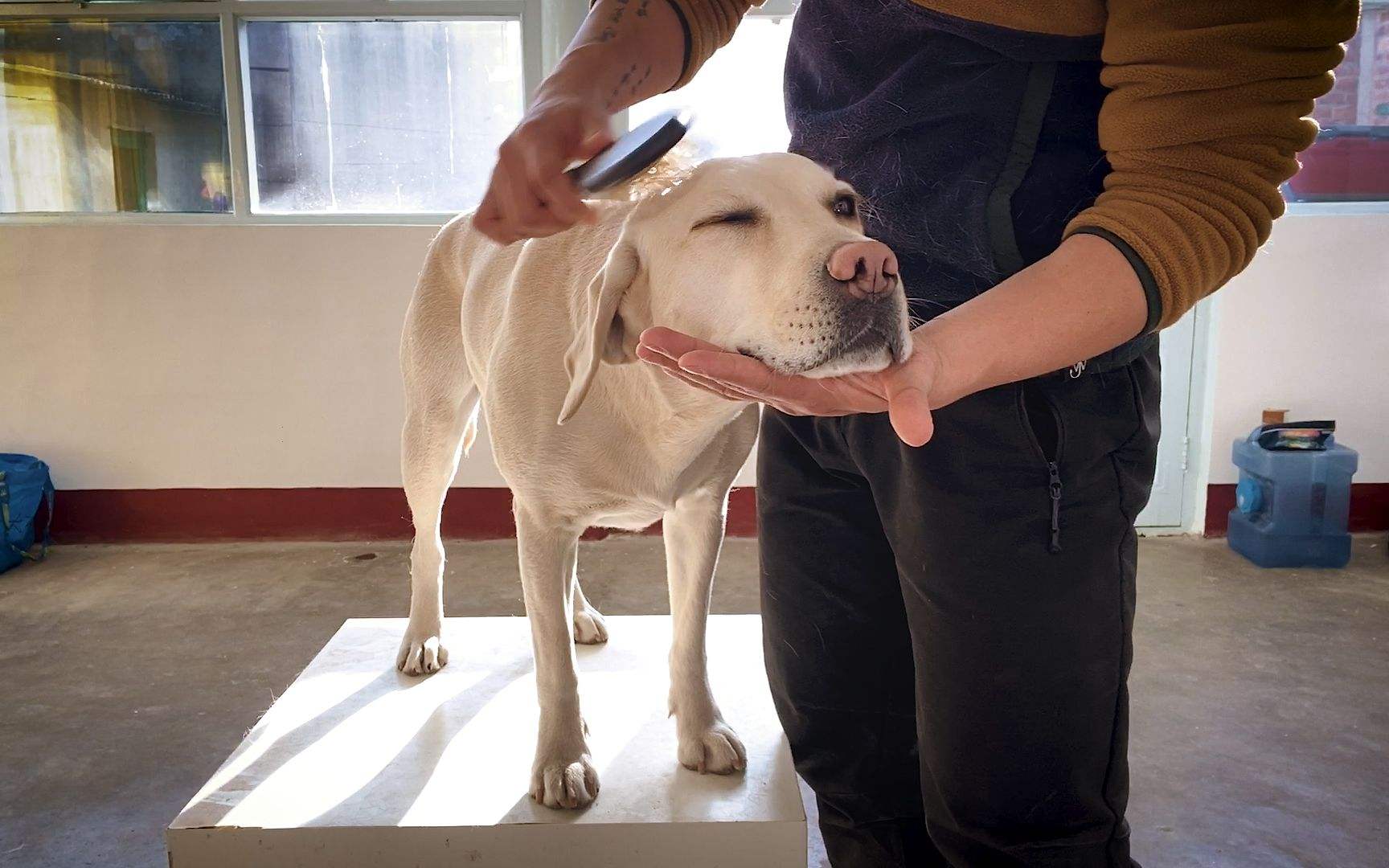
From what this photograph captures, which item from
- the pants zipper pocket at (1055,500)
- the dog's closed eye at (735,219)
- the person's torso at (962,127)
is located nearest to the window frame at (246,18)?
the person's torso at (962,127)

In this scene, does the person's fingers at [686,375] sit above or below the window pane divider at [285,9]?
below

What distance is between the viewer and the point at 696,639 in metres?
1.61

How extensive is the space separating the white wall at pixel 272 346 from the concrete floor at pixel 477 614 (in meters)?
0.48

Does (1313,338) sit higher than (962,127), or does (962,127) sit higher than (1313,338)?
(962,127)

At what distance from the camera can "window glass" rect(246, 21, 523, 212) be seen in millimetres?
4426

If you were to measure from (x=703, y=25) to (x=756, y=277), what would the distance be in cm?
57

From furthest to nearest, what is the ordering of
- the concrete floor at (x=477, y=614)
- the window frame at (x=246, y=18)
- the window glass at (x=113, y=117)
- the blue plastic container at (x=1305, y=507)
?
the window glass at (x=113, y=117), the window frame at (x=246, y=18), the blue plastic container at (x=1305, y=507), the concrete floor at (x=477, y=614)

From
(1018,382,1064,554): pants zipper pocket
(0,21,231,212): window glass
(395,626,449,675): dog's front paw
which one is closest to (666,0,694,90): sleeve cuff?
(1018,382,1064,554): pants zipper pocket

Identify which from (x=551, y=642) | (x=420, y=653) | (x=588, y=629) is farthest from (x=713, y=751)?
(x=420, y=653)

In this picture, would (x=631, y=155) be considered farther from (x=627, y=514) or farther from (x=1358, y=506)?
(x=1358, y=506)

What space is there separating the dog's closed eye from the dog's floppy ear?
0.36ft

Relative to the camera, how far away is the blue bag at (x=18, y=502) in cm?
424

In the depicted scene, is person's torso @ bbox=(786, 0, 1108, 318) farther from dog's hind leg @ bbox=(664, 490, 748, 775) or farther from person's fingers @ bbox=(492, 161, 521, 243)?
dog's hind leg @ bbox=(664, 490, 748, 775)

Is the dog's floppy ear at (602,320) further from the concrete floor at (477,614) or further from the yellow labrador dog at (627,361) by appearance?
the concrete floor at (477,614)
